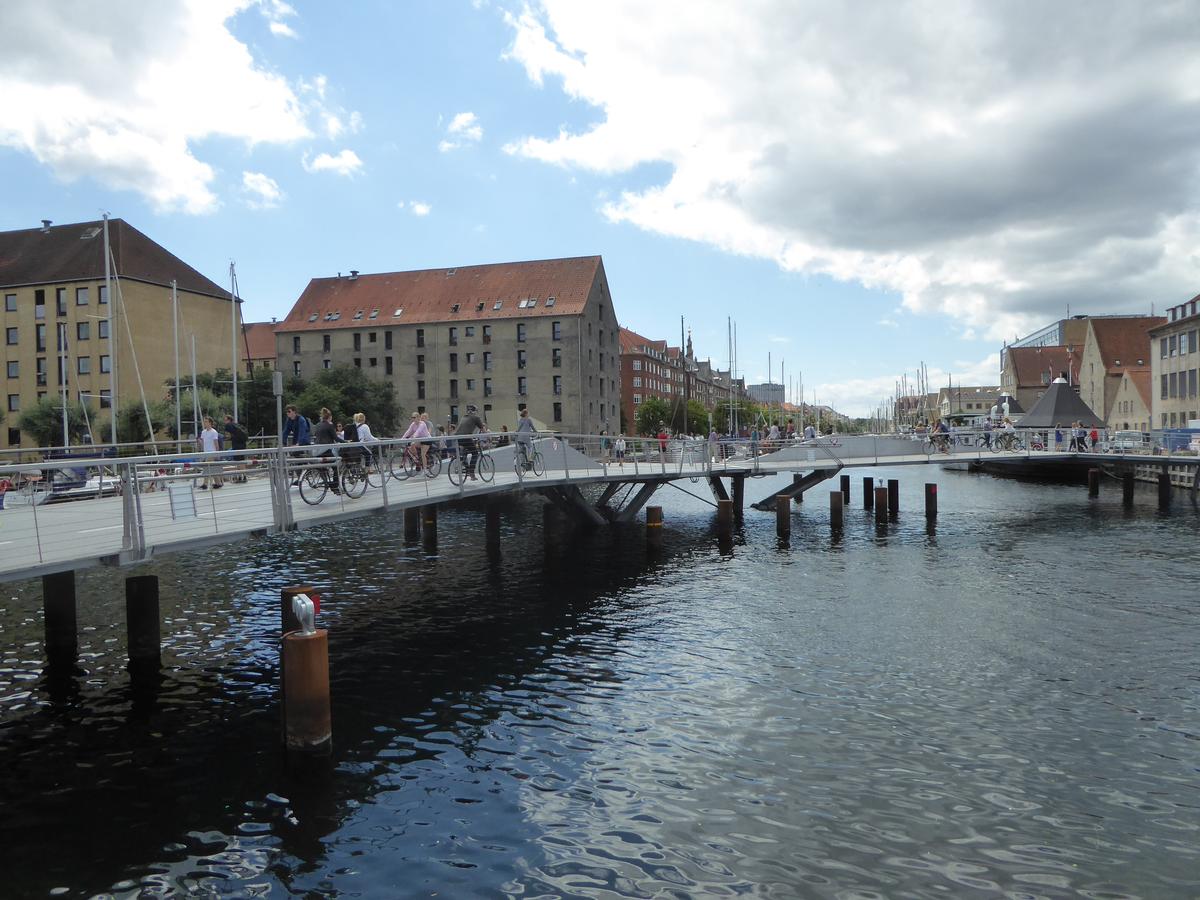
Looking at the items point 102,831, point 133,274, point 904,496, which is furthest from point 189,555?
point 133,274

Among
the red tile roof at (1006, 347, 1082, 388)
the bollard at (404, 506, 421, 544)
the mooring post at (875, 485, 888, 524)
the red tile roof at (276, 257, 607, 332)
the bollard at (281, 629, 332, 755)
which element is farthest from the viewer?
the red tile roof at (1006, 347, 1082, 388)

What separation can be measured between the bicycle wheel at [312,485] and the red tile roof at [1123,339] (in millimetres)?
93970

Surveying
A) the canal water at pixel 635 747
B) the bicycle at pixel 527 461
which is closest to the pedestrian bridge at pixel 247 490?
the bicycle at pixel 527 461

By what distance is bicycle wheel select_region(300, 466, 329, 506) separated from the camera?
51.6ft

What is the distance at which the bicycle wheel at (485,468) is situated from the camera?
2084cm

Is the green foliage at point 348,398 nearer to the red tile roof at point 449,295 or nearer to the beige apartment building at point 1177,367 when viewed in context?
the red tile roof at point 449,295

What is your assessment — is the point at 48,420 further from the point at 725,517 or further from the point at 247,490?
the point at 247,490

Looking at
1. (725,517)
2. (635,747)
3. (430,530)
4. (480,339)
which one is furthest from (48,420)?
(635,747)

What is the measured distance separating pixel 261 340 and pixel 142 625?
351ft

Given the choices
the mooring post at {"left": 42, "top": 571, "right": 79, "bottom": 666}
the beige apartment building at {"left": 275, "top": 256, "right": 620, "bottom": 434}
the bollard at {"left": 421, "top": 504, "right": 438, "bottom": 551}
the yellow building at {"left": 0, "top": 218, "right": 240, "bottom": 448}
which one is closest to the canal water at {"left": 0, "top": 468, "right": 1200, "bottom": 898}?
the mooring post at {"left": 42, "top": 571, "right": 79, "bottom": 666}

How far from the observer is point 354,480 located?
16.8 meters

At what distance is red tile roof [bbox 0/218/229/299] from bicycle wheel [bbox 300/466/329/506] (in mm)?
65591

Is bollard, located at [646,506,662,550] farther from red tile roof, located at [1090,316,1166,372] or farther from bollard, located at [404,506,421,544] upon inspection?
red tile roof, located at [1090,316,1166,372]

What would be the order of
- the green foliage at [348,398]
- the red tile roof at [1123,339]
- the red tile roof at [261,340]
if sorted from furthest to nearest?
the red tile roof at [261,340] → the red tile roof at [1123,339] → the green foliage at [348,398]
